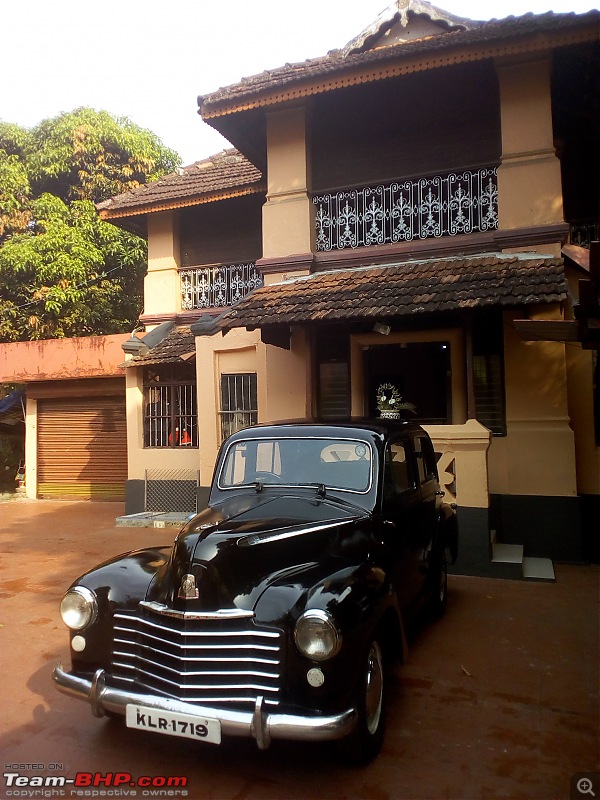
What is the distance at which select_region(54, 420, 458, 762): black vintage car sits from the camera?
112 inches

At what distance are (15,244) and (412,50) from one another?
12192 mm

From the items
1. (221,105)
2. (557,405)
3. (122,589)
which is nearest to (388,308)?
(557,405)

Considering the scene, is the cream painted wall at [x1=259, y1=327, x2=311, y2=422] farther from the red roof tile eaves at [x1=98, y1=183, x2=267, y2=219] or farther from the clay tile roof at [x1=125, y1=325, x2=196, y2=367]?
the red roof tile eaves at [x1=98, y1=183, x2=267, y2=219]

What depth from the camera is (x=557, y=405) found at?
786cm

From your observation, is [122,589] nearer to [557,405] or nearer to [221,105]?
[557,405]

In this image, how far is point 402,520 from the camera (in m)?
4.28

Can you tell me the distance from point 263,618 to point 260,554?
1.29 feet

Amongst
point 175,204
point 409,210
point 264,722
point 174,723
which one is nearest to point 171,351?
point 175,204

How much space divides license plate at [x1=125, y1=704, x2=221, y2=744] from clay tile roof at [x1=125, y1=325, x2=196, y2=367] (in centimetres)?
844

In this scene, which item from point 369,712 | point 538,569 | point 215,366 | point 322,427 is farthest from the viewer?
point 215,366

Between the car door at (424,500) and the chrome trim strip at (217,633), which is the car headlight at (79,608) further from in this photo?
the car door at (424,500)

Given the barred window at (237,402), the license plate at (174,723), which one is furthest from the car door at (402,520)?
the barred window at (237,402)

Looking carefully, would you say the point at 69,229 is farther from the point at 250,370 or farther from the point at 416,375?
the point at 416,375

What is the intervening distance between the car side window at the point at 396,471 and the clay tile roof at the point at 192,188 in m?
7.68
